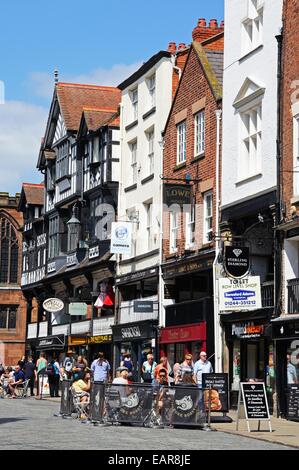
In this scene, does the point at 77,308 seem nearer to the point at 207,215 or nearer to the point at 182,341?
the point at 182,341

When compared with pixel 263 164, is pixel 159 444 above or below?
below

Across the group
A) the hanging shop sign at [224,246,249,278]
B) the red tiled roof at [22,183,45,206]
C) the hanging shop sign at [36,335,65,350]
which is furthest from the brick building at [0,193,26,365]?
the hanging shop sign at [224,246,249,278]

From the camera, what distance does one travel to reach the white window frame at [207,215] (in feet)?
111

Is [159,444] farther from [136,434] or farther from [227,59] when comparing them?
[227,59]

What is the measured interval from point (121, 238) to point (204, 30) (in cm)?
868

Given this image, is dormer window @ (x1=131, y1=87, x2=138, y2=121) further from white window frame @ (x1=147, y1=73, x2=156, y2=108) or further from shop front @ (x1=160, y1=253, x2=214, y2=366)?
shop front @ (x1=160, y1=253, x2=214, y2=366)

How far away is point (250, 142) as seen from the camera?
3094cm

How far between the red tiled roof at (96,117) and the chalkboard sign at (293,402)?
2245cm

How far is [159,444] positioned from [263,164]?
13.6 metres

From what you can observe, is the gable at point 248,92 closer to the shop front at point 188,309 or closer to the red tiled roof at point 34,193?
the shop front at point 188,309

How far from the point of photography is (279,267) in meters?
28.4

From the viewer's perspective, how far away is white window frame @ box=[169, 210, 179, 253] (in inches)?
1452

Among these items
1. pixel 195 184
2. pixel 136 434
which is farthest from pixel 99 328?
pixel 136 434

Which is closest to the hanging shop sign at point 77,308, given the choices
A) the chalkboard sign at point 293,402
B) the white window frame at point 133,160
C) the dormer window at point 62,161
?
the white window frame at point 133,160
